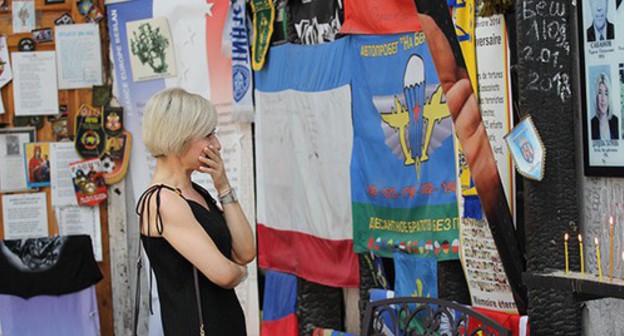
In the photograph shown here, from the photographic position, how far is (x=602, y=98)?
5.13 m

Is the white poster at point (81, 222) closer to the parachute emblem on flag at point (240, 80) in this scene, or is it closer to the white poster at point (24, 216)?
the white poster at point (24, 216)

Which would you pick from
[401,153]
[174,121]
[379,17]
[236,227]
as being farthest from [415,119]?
[174,121]

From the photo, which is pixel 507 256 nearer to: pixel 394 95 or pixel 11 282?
pixel 394 95

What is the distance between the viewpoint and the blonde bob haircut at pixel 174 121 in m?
4.57

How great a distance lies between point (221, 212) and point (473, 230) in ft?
5.15

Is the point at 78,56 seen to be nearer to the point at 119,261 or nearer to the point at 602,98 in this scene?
the point at 119,261

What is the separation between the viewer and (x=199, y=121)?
15.1 ft

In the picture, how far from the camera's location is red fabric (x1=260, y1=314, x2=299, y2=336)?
746cm

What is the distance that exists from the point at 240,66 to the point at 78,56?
6.65 ft

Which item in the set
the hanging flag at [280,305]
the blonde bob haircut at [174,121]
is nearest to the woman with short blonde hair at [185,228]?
the blonde bob haircut at [174,121]

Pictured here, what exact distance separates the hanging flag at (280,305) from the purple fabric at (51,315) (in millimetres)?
1757

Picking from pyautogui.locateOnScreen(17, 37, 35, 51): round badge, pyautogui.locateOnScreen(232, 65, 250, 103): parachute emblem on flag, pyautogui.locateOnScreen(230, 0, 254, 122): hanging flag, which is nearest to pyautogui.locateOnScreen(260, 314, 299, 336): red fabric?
pyautogui.locateOnScreen(230, 0, 254, 122): hanging flag

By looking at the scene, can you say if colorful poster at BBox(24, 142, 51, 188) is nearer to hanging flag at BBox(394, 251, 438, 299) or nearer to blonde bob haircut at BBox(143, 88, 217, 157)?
hanging flag at BBox(394, 251, 438, 299)

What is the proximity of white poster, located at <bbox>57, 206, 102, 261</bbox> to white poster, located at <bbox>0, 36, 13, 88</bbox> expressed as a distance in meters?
1.11
